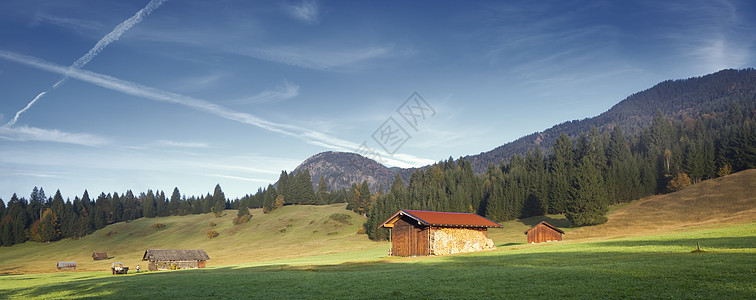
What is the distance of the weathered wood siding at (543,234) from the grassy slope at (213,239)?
3937 cm

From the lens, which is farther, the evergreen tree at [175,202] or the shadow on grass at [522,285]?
the evergreen tree at [175,202]

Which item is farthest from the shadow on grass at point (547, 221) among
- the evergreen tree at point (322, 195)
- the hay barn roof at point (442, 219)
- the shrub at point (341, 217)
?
the evergreen tree at point (322, 195)

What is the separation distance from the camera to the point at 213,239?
122 m

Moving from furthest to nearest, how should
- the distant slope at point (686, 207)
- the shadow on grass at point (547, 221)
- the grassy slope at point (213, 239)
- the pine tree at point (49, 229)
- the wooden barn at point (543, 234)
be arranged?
the pine tree at point (49, 229)
the grassy slope at point (213, 239)
the shadow on grass at point (547, 221)
the distant slope at point (686, 207)
the wooden barn at point (543, 234)

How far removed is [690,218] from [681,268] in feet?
236

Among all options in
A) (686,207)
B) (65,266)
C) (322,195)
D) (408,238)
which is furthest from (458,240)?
(322,195)

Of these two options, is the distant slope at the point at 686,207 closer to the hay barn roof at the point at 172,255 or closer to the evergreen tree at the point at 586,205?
the evergreen tree at the point at 586,205

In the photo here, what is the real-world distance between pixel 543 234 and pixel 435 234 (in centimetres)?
2487

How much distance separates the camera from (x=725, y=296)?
1289 cm

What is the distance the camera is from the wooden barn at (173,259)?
65500 millimetres

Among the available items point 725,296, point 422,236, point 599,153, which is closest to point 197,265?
point 422,236

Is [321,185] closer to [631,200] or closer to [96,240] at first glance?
[96,240]

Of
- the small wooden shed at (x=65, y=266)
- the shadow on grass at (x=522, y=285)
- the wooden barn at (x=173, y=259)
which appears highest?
the shadow on grass at (x=522, y=285)

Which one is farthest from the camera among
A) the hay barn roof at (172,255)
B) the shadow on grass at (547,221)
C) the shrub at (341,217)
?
the shrub at (341,217)
